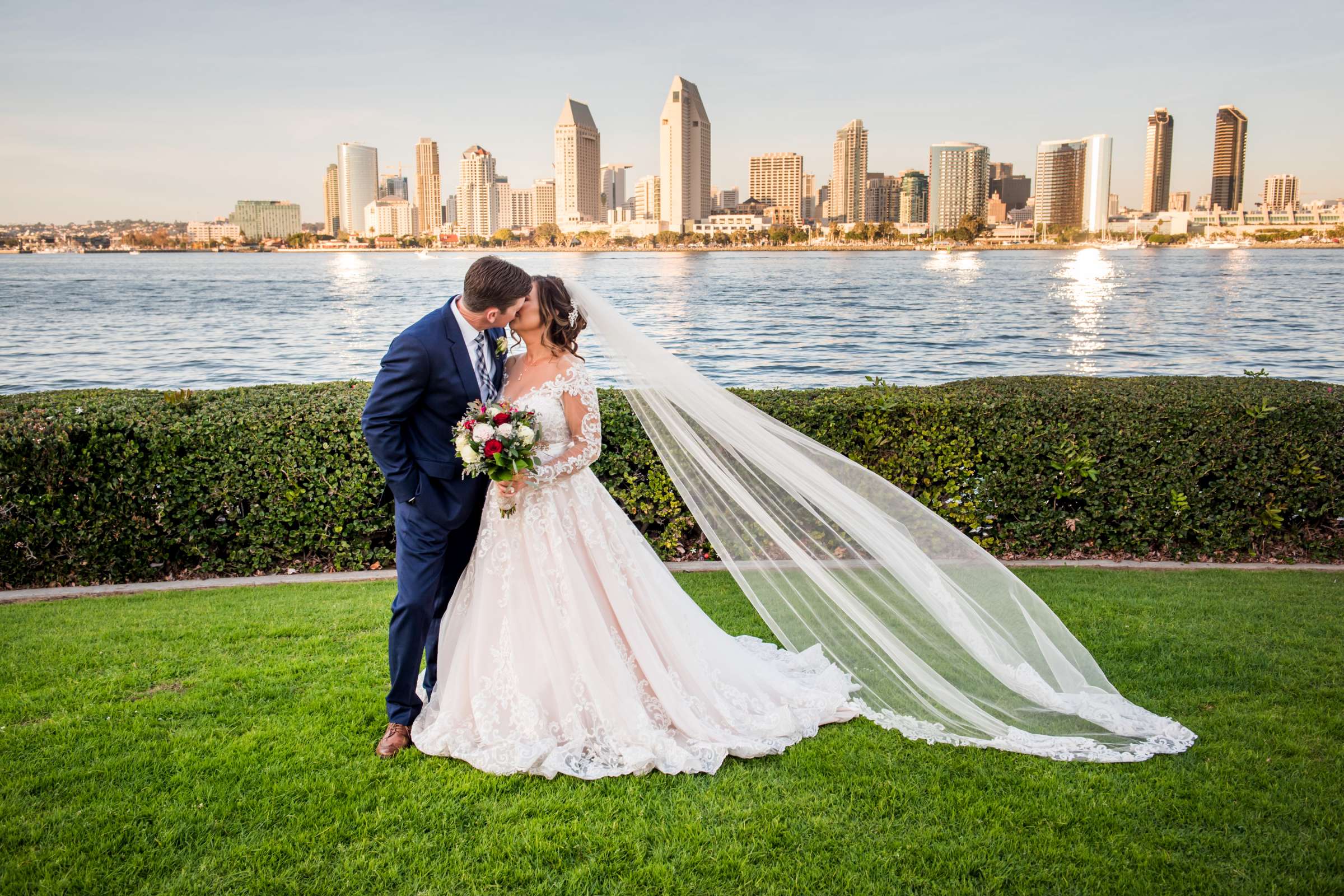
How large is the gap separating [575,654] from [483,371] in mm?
1524

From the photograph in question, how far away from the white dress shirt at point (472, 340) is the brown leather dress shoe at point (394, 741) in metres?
1.75

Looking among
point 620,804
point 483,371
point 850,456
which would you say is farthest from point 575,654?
point 850,456

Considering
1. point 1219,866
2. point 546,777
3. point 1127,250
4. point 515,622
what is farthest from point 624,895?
point 1127,250

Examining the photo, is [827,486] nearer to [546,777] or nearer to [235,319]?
[546,777]

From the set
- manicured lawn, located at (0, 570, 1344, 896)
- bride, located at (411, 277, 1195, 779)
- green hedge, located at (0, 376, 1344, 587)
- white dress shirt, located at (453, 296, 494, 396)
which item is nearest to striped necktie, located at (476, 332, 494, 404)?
white dress shirt, located at (453, 296, 494, 396)

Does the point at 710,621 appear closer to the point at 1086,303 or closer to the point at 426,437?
the point at 426,437

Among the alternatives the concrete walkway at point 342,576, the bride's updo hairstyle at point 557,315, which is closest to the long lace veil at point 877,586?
the bride's updo hairstyle at point 557,315

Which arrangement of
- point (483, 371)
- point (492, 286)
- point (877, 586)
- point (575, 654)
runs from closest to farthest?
point (492, 286) → point (575, 654) → point (483, 371) → point (877, 586)

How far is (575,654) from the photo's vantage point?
418 centimetres

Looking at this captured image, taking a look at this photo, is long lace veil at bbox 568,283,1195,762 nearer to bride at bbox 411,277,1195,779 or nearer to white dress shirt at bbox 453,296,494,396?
bride at bbox 411,277,1195,779

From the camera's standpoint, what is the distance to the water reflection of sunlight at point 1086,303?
3847cm

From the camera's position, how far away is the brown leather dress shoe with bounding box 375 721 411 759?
4.09 meters

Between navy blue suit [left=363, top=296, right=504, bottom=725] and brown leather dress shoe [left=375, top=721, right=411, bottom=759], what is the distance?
0.13 feet

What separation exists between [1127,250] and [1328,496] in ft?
698
